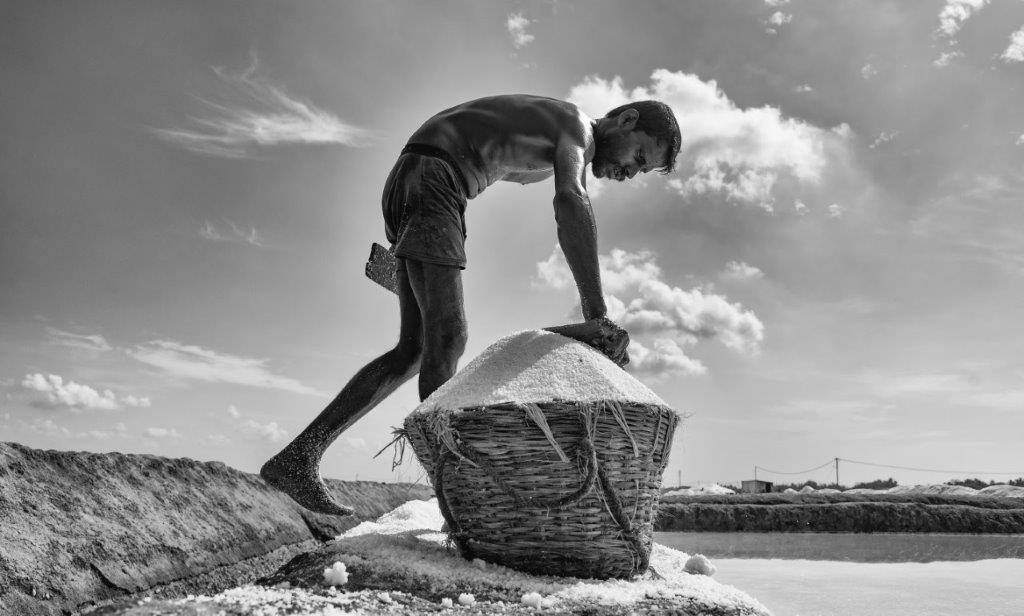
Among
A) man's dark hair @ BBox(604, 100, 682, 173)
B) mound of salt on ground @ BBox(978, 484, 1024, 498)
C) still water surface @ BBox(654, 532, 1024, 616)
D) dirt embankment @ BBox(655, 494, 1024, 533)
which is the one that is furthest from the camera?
mound of salt on ground @ BBox(978, 484, 1024, 498)

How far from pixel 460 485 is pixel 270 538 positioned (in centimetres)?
72

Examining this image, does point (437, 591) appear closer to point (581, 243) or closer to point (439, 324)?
point (439, 324)

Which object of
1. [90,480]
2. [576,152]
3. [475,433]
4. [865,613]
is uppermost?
[576,152]

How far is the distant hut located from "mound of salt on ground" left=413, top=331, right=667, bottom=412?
13.2 m

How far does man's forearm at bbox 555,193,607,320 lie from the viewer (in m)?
2.04

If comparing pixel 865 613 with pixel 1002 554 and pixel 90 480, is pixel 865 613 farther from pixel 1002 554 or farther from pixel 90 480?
pixel 1002 554

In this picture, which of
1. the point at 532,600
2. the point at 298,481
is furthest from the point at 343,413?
the point at 532,600

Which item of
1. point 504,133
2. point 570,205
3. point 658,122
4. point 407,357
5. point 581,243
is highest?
point 658,122

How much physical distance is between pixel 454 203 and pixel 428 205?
0.10 metres

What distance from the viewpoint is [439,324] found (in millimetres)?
2168

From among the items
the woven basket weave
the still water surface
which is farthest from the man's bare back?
the still water surface

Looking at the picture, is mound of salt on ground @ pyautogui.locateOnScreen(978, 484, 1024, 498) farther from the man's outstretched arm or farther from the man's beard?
the man's outstretched arm

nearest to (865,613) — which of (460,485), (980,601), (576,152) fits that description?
(980,601)

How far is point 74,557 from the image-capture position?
48.1 inches
